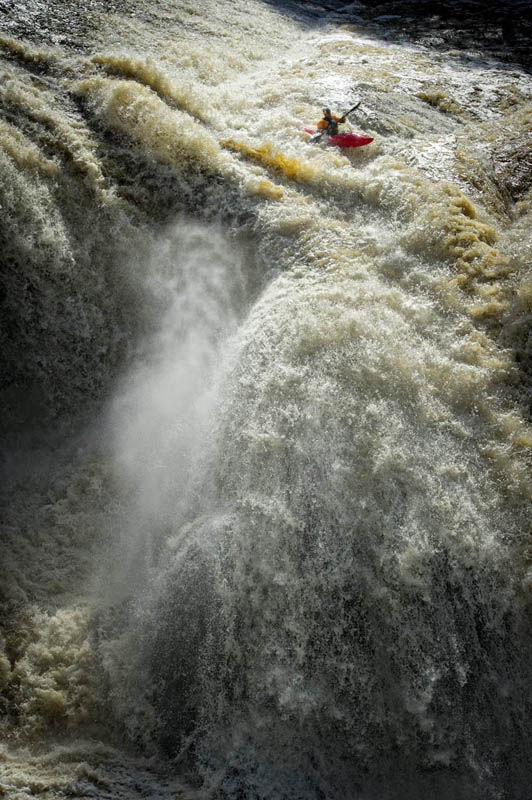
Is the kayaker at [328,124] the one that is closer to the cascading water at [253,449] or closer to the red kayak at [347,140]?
the red kayak at [347,140]

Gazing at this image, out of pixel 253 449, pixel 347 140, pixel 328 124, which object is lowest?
pixel 253 449

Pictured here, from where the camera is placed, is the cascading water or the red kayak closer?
the cascading water

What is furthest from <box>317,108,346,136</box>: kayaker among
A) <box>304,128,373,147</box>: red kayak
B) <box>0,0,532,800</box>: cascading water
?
<box>0,0,532,800</box>: cascading water

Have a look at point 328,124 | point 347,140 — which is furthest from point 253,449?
point 328,124

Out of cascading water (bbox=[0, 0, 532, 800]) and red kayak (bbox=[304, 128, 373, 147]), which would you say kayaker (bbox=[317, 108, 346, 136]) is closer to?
red kayak (bbox=[304, 128, 373, 147])

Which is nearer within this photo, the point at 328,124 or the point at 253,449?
the point at 253,449

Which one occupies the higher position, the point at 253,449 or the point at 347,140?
the point at 347,140

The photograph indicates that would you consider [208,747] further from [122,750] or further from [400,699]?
[400,699]

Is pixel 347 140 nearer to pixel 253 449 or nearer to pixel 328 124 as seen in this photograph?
pixel 328 124

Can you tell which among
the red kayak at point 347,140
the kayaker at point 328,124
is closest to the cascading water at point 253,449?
the red kayak at point 347,140
